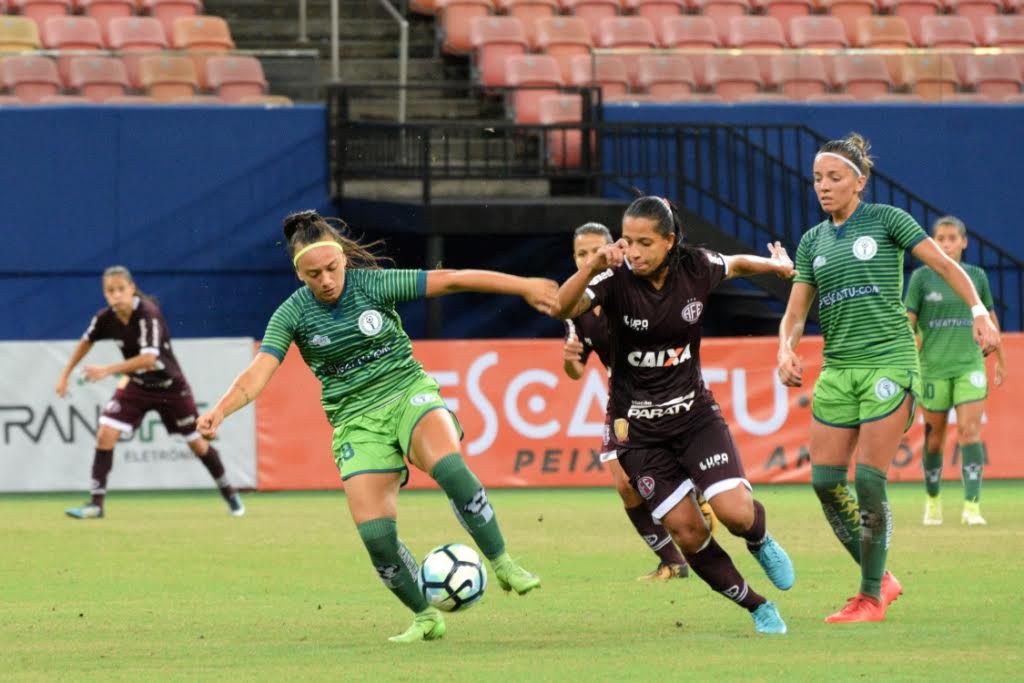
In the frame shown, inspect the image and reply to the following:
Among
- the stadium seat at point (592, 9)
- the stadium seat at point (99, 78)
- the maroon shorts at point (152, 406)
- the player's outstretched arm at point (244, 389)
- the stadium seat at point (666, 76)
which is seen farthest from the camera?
the stadium seat at point (592, 9)

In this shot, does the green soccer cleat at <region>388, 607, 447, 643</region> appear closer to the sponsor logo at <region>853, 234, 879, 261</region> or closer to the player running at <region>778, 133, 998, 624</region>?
the player running at <region>778, 133, 998, 624</region>

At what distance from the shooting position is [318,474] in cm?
1966

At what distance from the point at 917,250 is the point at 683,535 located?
1.80 meters

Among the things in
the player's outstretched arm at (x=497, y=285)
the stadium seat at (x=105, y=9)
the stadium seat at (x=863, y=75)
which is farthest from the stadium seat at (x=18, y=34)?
the player's outstretched arm at (x=497, y=285)

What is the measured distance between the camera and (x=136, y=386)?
16766mm

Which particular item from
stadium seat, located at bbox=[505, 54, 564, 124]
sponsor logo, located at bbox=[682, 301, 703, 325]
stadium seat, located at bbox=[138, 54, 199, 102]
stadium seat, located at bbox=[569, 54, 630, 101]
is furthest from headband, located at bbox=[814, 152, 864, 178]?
stadium seat, located at bbox=[138, 54, 199, 102]

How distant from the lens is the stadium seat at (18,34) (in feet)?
71.9

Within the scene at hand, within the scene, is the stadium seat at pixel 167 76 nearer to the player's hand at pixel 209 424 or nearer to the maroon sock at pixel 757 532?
the player's hand at pixel 209 424

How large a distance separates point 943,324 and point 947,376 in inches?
16.0

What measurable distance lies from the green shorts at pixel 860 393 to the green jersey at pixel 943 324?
573 centimetres

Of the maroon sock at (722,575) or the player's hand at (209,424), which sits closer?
the player's hand at (209,424)

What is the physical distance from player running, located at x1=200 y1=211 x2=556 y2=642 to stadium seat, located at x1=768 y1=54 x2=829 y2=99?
49.6 ft

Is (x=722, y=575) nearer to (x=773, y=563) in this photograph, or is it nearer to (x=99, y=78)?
(x=773, y=563)

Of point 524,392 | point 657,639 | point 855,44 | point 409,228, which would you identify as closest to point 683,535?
point 657,639
